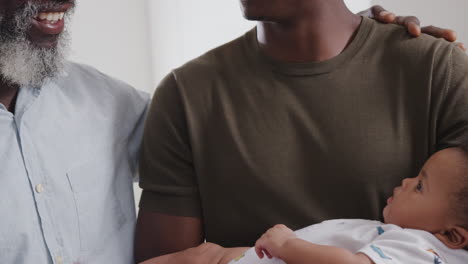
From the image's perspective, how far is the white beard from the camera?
1.30 metres

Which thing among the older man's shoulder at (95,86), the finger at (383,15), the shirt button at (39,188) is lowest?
the shirt button at (39,188)

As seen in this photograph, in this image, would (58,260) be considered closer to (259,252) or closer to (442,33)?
(259,252)

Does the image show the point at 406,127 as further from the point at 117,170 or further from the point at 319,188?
the point at 117,170

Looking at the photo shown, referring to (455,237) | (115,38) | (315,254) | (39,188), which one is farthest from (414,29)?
(115,38)

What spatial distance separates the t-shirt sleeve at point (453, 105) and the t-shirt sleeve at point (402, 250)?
233 millimetres

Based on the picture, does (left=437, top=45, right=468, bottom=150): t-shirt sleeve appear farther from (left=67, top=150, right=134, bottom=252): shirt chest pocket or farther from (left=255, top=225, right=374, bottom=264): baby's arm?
(left=67, top=150, right=134, bottom=252): shirt chest pocket

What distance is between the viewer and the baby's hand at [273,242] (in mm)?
1088

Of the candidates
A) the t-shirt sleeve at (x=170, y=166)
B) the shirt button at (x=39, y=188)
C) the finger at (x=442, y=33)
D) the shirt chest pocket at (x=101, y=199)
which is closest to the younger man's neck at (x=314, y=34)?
the finger at (x=442, y=33)

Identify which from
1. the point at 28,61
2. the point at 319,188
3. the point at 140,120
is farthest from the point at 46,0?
the point at 319,188

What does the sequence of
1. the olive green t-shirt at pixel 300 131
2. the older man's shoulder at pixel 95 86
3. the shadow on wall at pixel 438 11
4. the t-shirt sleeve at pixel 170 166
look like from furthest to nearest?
the shadow on wall at pixel 438 11 < the older man's shoulder at pixel 95 86 < the t-shirt sleeve at pixel 170 166 < the olive green t-shirt at pixel 300 131

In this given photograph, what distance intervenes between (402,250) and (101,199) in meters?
0.72

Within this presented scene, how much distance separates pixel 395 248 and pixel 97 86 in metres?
0.85

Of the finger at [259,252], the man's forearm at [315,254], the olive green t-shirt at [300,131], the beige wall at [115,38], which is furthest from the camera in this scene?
the beige wall at [115,38]

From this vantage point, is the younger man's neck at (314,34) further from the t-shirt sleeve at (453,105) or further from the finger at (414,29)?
the t-shirt sleeve at (453,105)
